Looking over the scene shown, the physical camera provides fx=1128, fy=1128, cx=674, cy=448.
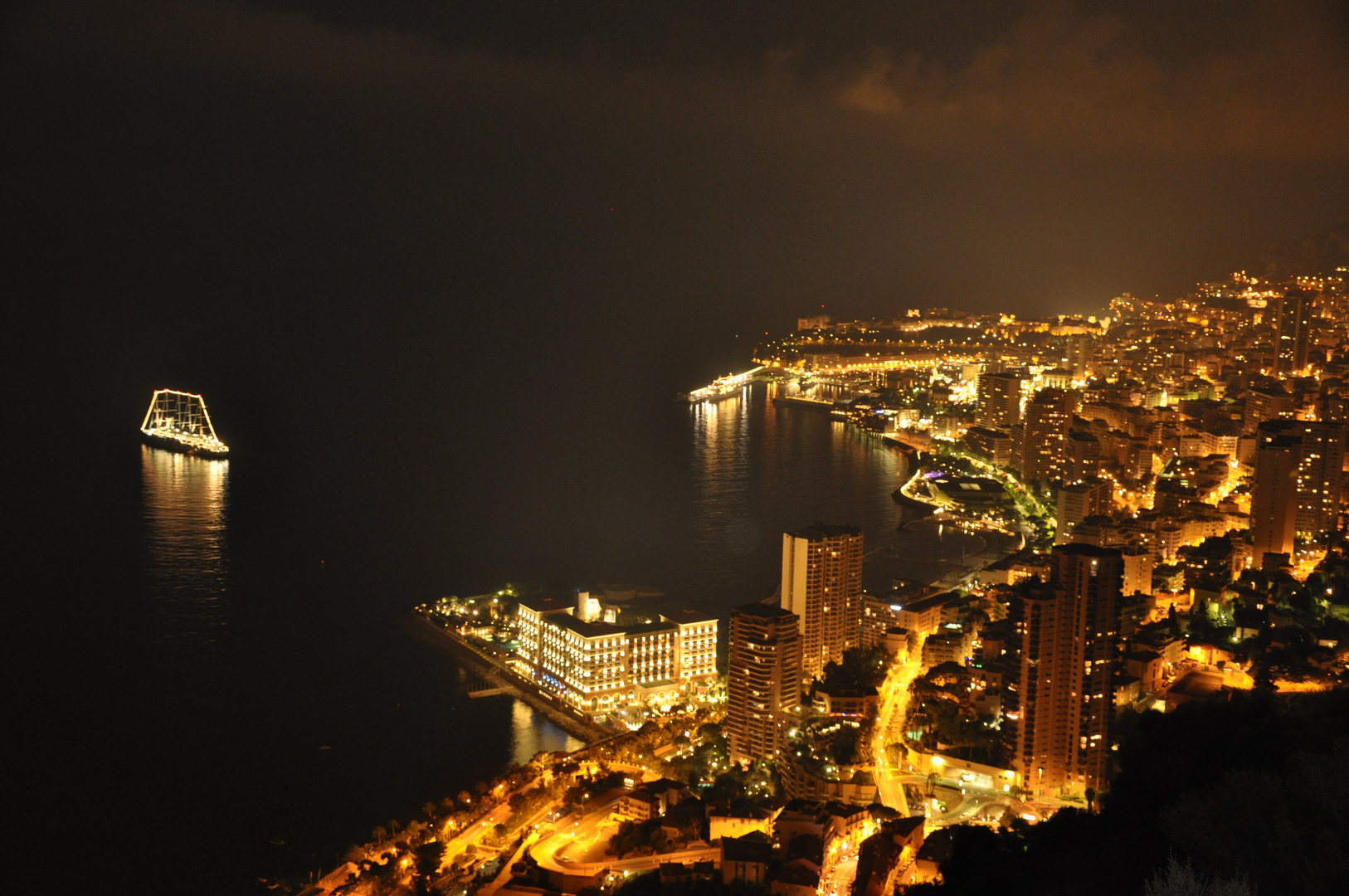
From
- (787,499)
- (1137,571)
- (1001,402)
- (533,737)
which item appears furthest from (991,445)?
(533,737)

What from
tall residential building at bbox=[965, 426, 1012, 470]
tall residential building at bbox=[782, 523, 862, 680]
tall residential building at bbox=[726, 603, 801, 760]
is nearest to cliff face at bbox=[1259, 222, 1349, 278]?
tall residential building at bbox=[965, 426, 1012, 470]

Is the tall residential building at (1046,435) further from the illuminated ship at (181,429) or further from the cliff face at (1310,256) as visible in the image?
the illuminated ship at (181,429)

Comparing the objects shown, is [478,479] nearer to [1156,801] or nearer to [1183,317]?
[1156,801]

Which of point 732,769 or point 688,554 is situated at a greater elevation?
point 688,554

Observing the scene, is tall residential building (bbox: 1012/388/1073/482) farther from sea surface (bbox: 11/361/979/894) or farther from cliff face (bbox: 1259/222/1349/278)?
cliff face (bbox: 1259/222/1349/278)

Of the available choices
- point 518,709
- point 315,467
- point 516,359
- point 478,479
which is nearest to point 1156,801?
point 518,709

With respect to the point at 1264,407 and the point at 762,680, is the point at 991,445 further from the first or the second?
the point at 762,680
